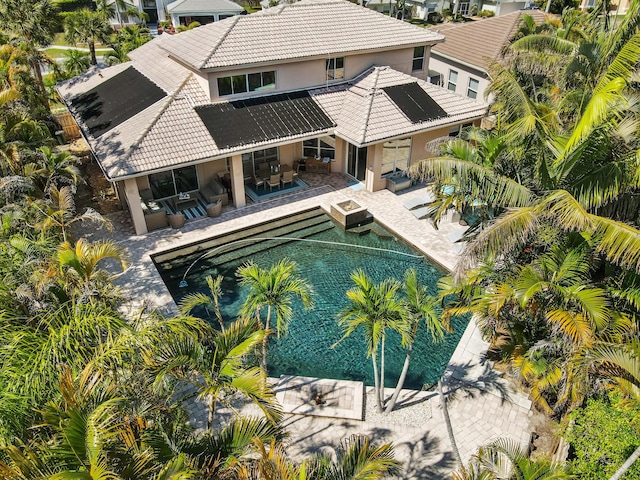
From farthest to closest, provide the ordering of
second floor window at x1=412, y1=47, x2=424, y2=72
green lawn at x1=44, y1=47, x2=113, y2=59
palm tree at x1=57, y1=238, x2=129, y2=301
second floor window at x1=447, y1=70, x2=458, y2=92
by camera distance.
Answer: green lawn at x1=44, y1=47, x2=113, y2=59 → second floor window at x1=447, y1=70, x2=458, y2=92 → second floor window at x1=412, y1=47, x2=424, y2=72 → palm tree at x1=57, y1=238, x2=129, y2=301

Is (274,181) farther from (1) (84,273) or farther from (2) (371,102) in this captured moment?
(1) (84,273)

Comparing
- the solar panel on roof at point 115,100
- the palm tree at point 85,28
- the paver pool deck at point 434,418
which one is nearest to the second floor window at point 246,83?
the solar panel on roof at point 115,100

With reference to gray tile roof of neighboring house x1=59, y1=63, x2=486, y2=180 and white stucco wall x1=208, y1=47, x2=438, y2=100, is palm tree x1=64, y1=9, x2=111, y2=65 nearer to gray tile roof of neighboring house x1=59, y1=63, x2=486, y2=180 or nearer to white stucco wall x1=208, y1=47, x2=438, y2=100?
gray tile roof of neighboring house x1=59, y1=63, x2=486, y2=180

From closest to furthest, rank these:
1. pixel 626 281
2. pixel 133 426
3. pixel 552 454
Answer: pixel 133 426 < pixel 626 281 < pixel 552 454

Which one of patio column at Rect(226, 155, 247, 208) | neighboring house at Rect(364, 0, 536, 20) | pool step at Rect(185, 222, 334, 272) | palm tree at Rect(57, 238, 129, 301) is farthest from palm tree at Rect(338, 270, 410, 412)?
neighboring house at Rect(364, 0, 536, 20)

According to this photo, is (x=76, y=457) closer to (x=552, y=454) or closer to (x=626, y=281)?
(x=552, y=454)

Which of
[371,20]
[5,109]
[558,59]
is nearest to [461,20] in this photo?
[371,20]

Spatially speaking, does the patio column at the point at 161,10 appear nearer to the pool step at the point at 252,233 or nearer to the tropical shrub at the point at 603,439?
the pool step at the point at 252,233
